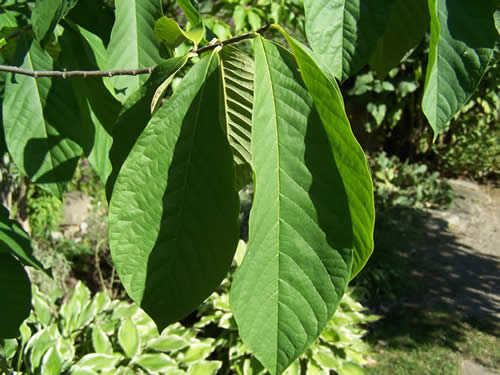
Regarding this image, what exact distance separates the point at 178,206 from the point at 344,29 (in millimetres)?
254

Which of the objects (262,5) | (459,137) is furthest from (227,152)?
(459,137)

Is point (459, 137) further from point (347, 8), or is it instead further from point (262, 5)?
point (347, 8)

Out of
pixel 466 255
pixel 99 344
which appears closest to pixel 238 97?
pixel 99 344

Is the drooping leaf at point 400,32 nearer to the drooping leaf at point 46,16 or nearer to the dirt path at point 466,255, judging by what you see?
the drooping leaf at point 46,16

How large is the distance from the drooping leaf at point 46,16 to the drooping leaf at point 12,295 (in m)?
0.36

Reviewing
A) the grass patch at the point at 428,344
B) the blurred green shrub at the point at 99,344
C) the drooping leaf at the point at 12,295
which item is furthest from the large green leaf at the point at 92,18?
the grass patch at the point at 428,344

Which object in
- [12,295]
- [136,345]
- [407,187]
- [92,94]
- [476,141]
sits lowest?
[407,187]

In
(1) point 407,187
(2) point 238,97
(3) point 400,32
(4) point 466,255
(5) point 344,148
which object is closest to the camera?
(5) point 344,148

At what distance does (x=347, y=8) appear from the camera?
52 centimetres

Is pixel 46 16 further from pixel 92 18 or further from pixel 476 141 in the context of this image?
pixel 476 141

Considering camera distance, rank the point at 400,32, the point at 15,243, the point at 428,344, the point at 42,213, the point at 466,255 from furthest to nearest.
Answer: the point at 466,255
the point at 42,213
the point at 428,344
the point at 15,243
the point at 400,32

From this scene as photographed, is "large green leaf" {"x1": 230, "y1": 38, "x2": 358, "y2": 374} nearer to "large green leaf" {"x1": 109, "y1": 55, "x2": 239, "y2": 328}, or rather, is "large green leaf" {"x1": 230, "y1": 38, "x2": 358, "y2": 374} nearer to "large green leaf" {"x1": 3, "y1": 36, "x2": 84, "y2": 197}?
"large green leaf" {"x1": 109, "y1": 55, "x2": 239, "y2": 328}

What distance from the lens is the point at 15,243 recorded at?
75 centimetres

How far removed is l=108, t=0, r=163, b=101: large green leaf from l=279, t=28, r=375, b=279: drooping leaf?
12.6 inches
